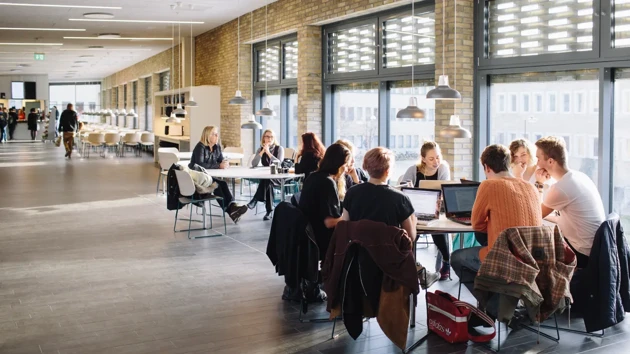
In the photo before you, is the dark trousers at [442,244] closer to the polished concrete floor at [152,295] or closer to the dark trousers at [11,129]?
the polished concrete floor at [152,295]

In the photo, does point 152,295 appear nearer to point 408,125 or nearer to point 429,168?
point 429,168

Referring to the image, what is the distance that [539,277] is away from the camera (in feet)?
13.9

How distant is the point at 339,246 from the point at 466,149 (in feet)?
14.8

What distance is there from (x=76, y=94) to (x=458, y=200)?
42.4 m

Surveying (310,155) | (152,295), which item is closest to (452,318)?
(152,295)

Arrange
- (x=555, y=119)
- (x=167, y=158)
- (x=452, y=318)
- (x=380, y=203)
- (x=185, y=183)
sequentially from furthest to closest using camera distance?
(x=167, y=158) → (x=185, y=183) → (x=555, y=119) → (x=452, y=318) → (x=380, y=203)

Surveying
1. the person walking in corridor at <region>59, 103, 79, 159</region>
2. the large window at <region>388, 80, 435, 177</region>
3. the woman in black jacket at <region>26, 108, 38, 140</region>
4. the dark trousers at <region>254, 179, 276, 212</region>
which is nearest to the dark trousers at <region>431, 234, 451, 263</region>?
the large window at <region>388, 80, 435, 177</region>

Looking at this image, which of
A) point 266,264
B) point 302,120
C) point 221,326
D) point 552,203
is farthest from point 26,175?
point 552,203

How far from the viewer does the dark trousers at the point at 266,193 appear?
31.9 ft

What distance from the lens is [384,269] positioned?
4086mm

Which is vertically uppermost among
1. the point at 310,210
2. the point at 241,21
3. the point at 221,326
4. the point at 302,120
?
the point at 241,21

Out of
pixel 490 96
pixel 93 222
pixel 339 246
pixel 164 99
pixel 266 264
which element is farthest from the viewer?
pixel 164 99

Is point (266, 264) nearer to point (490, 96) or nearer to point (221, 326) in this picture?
point (221, 326)

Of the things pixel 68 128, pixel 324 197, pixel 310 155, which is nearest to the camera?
pixel 324 197
